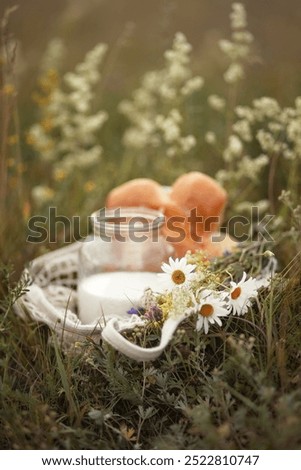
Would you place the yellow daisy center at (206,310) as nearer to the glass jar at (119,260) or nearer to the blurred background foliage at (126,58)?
the glass jar at (119,260)

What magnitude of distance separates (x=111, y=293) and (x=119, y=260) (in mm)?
284

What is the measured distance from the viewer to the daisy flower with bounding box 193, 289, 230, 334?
1626 millimetres

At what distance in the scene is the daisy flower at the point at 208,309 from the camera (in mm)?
1626

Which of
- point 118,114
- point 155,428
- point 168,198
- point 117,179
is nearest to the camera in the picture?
point 155,428

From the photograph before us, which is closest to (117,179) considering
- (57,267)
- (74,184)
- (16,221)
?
(74,184)

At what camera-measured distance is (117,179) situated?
3.21 m

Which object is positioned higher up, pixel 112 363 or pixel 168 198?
pixel 168 198

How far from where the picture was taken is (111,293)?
2055 millimetres

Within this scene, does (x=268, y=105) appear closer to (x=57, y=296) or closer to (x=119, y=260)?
(x=119, y=260)

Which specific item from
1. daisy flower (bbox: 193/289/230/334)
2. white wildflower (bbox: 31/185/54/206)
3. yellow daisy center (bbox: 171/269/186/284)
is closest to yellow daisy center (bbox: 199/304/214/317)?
daisy flower (bbox: 193/289/230/334)

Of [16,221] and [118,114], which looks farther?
[118,114]

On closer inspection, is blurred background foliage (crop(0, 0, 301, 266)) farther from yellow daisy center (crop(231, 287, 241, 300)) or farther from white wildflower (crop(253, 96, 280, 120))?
yellow daisy center (crop(231, 287, 241, 300))
